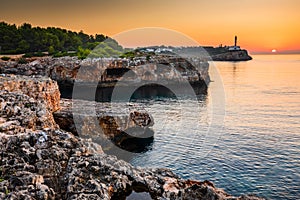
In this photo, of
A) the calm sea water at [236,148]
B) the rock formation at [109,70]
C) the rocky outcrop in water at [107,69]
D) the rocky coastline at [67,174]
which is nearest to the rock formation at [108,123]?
the calm sea water at [236,148]

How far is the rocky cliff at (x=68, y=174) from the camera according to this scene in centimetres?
1396

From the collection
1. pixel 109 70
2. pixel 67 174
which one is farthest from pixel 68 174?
pixel 109 70

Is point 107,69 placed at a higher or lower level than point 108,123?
higher

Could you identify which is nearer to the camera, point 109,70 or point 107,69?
point 107,69

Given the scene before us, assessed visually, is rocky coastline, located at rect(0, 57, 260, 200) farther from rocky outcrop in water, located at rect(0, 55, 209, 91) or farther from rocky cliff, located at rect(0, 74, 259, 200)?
rocky outcrop in water, located at rect(0, 55, 209, 91)

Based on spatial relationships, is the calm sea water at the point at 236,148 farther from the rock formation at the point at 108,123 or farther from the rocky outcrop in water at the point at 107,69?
the rocky outcrop in water at the point at 107,69

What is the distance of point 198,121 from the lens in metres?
45.9

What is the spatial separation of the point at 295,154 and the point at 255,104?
2933 cm

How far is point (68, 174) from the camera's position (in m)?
15.1

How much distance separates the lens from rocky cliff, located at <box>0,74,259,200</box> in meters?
14.0

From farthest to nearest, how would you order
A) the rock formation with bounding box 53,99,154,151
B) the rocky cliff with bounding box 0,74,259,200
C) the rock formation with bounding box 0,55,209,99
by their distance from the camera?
the rock formation with bounding box 0,55,209,99 → the rock formation with bounding box 53,99,154,151 → the rocky cliff with bounding box 0,74,259,200

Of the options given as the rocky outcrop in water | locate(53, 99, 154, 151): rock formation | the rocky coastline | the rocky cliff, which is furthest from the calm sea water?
the rocky outcrop in water

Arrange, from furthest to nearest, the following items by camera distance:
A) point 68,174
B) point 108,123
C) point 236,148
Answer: point 108,123
point 236,148
point 68,174

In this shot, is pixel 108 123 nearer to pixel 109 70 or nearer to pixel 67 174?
pixel 67 174
